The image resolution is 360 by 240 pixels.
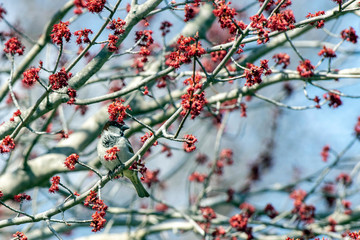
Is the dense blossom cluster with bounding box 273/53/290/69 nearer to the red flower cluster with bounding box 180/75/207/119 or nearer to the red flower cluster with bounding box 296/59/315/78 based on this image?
the red flower cluster with bounding box 296/59/315/78

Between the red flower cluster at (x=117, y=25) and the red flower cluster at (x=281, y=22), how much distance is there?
1.26 m

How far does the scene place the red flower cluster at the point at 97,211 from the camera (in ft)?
11.5

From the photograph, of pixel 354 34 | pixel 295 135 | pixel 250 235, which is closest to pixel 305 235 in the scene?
pixel 250 235

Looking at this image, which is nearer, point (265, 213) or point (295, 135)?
point (265, 213)

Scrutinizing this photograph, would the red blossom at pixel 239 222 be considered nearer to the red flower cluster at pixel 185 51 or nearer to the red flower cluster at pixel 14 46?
the red flower cluster at pixel 185 51

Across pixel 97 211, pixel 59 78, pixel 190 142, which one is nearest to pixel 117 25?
pixel 59 78

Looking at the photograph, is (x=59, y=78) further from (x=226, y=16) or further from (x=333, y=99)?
(x=333, y=99)

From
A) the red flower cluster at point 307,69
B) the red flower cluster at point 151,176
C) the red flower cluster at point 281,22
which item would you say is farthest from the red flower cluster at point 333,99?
the red flower cluster at point 151,176

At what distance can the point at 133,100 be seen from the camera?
5.91 meters

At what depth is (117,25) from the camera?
395 centimetres

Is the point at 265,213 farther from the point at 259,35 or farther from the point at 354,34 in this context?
the point at 259,35

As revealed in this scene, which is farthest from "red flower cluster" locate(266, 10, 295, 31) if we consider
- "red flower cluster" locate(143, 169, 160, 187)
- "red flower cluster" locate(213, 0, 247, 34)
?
"red flower cluster" locate(143, 169, 160, 187)

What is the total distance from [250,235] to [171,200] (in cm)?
592

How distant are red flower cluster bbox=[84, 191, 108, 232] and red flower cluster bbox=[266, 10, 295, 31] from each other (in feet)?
6.48
